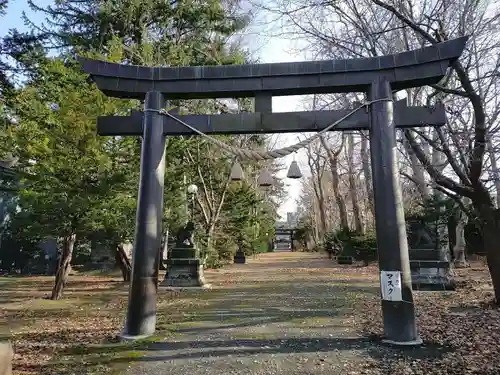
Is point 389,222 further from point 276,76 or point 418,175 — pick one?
point 418,175

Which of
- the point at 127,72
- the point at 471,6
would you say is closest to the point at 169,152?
the point at 127,72

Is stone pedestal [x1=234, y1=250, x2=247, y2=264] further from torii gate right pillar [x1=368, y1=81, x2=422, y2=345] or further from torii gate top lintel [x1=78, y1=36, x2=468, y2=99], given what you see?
torii gate right pillar [x1=368, y1=81, x2=422, y2=345]

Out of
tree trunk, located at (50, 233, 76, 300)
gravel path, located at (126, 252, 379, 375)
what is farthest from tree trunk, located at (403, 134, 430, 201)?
tree trunk, located at (50, 233, 76, 300)

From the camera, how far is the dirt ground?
4.71m

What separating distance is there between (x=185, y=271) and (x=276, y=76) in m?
8.68

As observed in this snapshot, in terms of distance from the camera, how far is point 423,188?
15016mm

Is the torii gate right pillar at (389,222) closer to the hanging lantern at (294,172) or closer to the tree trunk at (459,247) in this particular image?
the hanging lantern at (294,172)

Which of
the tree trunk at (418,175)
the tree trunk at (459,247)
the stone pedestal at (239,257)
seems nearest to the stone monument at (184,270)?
the tree trunk at (418,175)

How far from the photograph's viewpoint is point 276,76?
626 cm

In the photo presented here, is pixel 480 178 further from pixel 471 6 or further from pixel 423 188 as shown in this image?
pixel 423 188

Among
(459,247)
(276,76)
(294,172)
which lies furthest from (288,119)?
(459,247)

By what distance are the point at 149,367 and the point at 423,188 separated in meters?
13.0

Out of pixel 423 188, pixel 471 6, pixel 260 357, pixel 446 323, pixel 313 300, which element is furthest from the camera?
pixel 423 188

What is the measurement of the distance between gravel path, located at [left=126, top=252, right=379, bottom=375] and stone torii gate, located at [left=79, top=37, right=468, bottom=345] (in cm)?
76
